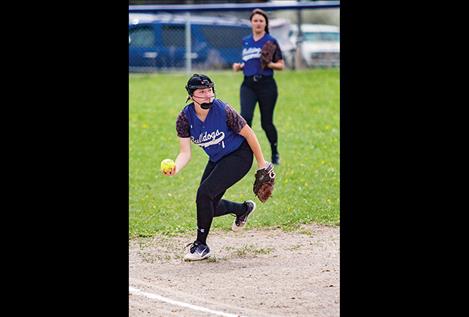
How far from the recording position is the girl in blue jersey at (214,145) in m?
7.79

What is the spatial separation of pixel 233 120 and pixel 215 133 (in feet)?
0.56

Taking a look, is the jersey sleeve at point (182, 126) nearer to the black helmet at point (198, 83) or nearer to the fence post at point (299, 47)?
the black helmet at point (198, 83)

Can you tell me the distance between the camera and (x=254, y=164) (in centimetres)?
1404

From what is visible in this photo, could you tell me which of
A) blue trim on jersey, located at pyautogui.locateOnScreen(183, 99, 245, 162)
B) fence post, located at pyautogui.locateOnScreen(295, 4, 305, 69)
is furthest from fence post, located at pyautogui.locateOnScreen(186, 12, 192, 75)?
blue trim on jersey, located at pyautogui.locateOnScreen(183, 99, 245, 162)

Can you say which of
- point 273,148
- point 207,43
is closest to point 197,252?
point 273,148

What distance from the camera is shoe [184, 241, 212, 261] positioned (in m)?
9.10

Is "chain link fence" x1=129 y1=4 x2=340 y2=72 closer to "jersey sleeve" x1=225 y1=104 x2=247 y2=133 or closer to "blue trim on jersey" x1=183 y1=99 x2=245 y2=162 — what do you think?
"blue trim on jersey" x1=183 y1=99 x2=245 y2=162

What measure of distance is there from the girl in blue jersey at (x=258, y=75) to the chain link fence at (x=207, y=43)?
11.3m

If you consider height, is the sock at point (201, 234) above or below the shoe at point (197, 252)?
above

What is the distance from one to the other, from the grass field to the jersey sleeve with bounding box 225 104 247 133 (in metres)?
2.87

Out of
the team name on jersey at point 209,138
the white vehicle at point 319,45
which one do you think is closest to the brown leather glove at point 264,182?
the team name on jersey at point 209,138

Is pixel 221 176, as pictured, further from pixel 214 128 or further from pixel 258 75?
pixel 258 75

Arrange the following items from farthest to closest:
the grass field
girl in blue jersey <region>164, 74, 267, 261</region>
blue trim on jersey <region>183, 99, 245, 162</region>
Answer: the grass field, blue trim on jersey <region>183, 99, 245, 162</region>, girl in blue jersey <region>164, 74, 267, 261</region>
